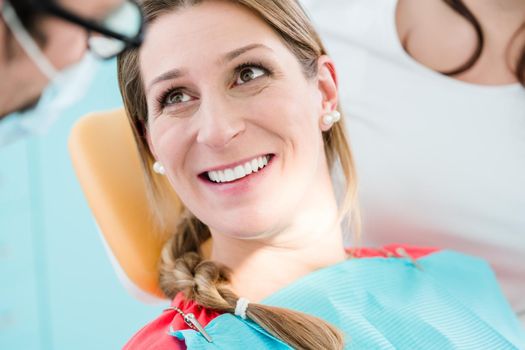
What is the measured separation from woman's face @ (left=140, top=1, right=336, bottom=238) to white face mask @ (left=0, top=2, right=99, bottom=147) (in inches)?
19.3

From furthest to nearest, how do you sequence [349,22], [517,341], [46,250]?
[46,250] < [349,22] < [517,341]

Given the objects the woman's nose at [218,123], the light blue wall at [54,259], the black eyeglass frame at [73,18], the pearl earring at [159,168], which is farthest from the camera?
the light blue wall at [54,259]

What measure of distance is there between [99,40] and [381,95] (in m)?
1.04

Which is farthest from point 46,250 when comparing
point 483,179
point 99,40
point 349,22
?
point 99,40

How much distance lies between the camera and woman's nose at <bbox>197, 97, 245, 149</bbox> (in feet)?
3.23

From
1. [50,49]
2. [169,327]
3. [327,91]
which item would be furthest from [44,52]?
[327,91]

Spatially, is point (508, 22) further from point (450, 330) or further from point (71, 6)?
point (71, 6)

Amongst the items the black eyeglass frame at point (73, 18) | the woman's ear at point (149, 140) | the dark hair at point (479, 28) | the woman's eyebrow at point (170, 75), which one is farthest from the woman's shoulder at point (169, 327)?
the dark hair at point (479, 28)

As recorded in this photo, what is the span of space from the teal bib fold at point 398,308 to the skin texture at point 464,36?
36 cm

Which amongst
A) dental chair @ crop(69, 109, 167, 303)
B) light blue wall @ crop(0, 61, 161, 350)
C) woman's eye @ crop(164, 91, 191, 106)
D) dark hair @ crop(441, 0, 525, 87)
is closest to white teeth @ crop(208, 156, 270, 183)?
woman's eye @ crop(164, 91, 191, 106)

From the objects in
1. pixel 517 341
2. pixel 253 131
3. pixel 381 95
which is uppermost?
pixel 253 131

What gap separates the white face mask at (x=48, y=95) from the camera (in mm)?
457

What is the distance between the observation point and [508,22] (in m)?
1.37

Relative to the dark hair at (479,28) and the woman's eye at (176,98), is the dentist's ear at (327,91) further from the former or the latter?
the dark hair at (479,28)
